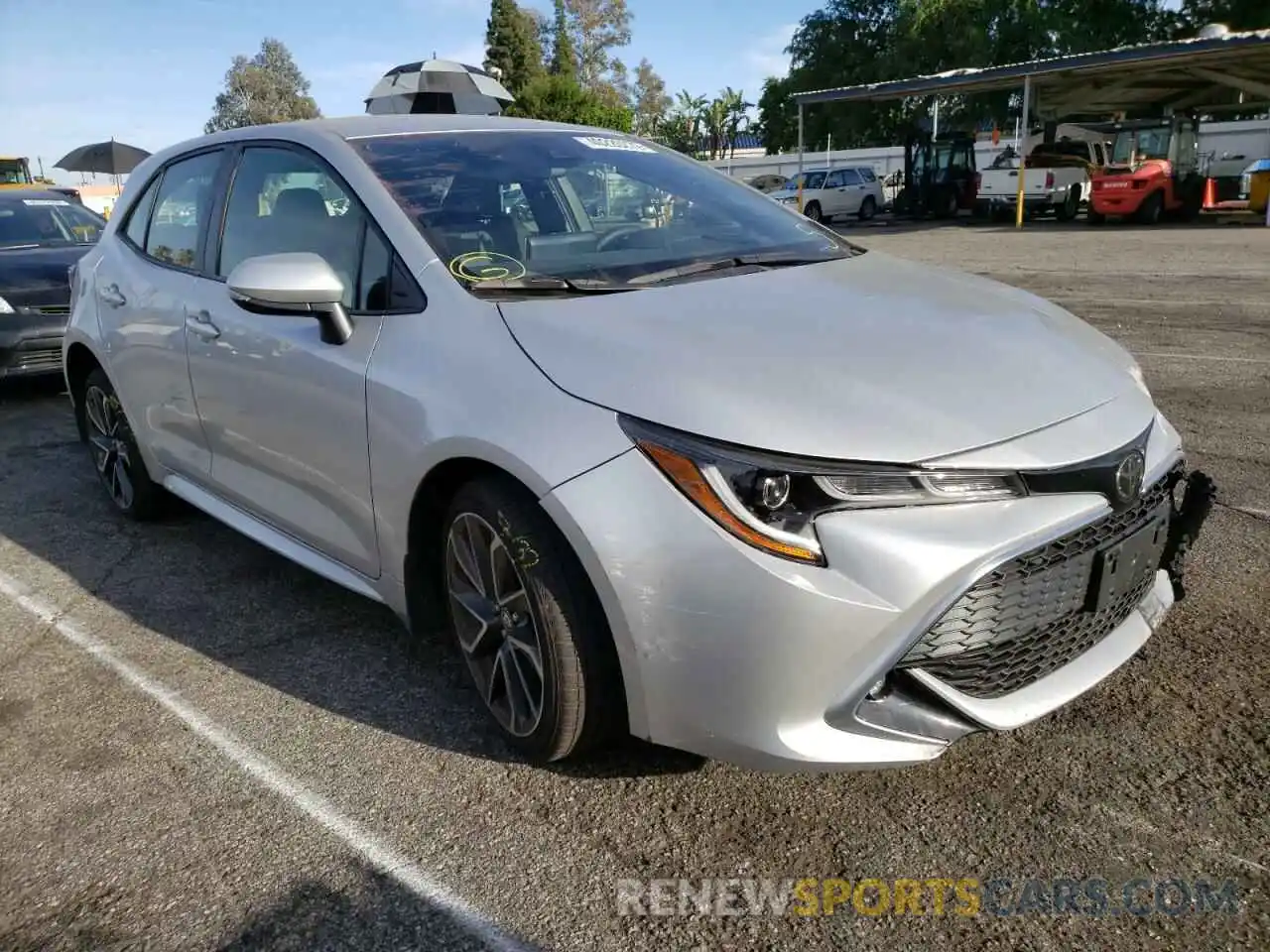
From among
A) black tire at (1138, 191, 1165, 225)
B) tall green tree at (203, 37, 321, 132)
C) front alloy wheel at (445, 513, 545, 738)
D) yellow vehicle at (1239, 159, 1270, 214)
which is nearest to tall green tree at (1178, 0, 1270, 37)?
yellow vehicle at (1239, 159, 1270, 214)

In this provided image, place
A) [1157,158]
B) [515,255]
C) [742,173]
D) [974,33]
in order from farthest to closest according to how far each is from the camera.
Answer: [742,173] → [974,33] → [1157,158] → [515,255]

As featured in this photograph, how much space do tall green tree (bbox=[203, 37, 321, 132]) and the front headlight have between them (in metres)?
78.8

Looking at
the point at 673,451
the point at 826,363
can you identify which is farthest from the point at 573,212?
the point at 673,451

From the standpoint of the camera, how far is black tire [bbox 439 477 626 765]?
225 centimetres

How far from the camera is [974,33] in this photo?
38531 millimetres

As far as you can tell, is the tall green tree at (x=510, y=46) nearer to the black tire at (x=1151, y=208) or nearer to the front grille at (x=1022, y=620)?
the black tire at (x=1151, y=208)

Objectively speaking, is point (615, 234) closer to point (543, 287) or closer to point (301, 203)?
point (543, 287)

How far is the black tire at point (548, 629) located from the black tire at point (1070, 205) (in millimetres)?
25961

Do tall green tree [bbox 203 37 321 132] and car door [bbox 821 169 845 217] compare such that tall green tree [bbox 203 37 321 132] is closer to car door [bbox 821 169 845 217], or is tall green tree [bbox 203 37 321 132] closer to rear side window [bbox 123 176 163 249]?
car door [bbox 821 169 845 217]

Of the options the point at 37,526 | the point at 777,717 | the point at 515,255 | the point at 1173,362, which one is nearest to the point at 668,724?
the point at 777,717

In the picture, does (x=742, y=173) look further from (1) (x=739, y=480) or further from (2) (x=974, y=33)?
(1) (x=739, y=480)

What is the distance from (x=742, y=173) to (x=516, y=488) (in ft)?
137

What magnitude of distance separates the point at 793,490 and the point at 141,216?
3551 mm

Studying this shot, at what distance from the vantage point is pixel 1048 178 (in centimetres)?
2477
